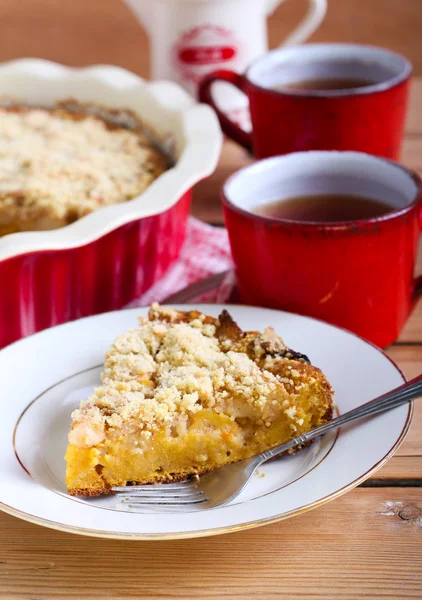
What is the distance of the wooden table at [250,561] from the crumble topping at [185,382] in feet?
0.41

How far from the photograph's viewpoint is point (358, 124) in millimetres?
1583

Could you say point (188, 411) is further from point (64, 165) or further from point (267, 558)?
point (64, 165)

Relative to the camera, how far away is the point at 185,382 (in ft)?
3.26

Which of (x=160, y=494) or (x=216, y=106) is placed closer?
(x=160, y=494)

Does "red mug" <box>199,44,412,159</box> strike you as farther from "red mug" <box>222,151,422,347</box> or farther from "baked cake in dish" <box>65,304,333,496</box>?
"baked cake in dish" <box>65,304,333,496</box>

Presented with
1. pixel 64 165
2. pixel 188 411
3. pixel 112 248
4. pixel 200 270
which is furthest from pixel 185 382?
pixel 64 165

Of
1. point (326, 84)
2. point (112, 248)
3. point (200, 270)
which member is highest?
point (326, 84)

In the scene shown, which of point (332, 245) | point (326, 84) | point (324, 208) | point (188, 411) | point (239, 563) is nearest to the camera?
point (239, 563)

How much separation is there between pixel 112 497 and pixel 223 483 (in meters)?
0.13

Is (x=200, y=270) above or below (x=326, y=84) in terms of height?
below

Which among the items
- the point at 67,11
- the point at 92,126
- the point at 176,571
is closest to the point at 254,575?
the point at 176,571

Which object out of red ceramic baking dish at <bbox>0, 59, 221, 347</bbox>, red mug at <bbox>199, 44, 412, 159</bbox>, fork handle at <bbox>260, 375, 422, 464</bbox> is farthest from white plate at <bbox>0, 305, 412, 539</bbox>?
red mug at <bbox>199, 44, 412, 159</bbox>

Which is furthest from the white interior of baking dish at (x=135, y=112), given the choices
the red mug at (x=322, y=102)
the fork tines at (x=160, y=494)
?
the fork tines at (x=160, y=494)

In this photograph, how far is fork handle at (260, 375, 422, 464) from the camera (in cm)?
96
